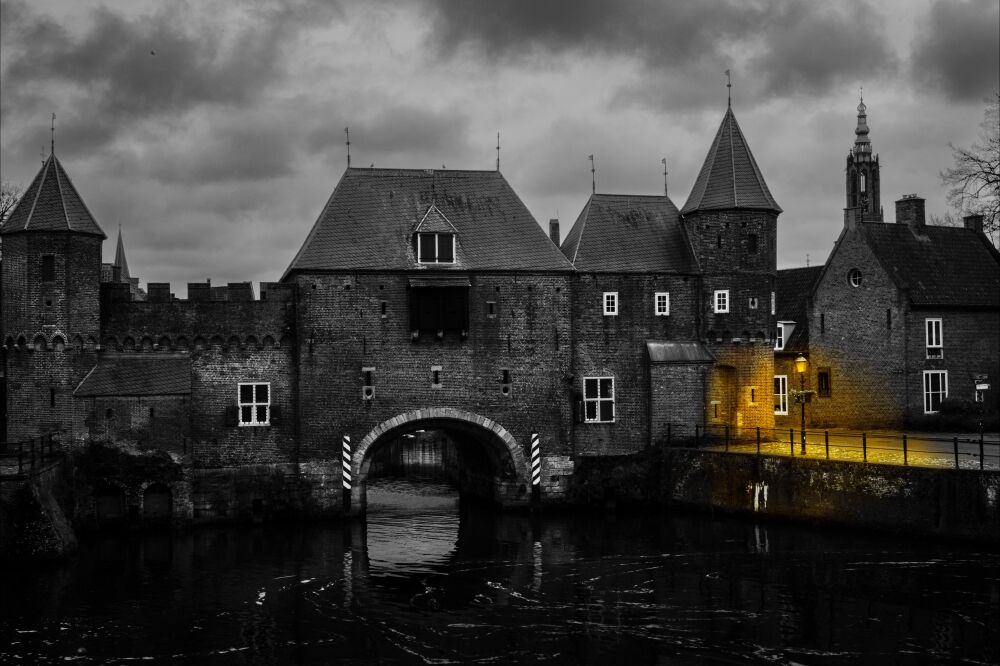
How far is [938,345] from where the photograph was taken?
43.4 m

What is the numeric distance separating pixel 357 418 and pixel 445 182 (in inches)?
356

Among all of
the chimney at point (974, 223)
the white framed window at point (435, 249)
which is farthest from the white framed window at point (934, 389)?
the white framed window at point (435, 249)

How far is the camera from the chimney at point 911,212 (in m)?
46.1

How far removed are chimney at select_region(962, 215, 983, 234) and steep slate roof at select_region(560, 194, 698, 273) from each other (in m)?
16.3

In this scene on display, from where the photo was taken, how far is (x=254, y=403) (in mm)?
35062

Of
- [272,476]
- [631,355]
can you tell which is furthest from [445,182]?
[272,476]

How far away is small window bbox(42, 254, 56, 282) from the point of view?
109ft

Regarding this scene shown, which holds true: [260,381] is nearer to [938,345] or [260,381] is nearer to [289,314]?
[289,314]

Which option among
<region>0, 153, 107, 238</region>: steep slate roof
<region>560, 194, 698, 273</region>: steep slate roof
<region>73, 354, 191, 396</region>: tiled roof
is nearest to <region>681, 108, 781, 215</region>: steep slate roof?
<region>560, 194, 698, 273</region>: steep slate roof

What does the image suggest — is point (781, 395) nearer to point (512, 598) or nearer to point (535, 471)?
point (535, 471)

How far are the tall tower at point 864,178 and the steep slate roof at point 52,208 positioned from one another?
46872 mm

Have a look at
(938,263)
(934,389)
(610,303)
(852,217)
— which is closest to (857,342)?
(934,389)

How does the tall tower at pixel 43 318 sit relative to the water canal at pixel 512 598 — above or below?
above

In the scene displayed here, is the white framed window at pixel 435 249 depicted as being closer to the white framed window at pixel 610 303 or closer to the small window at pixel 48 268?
the white framed window at pixel 610 303
